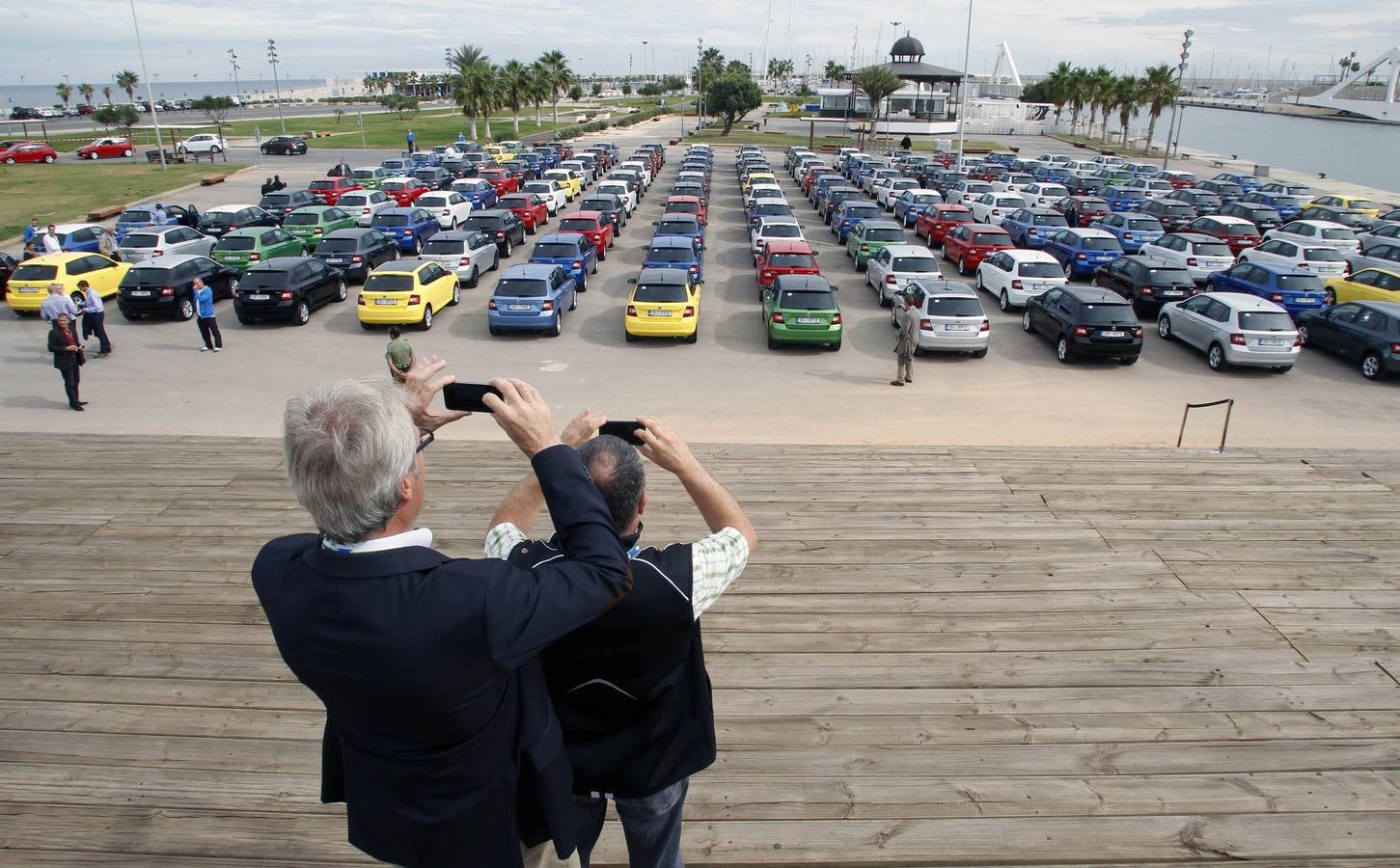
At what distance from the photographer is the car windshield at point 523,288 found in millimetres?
19484

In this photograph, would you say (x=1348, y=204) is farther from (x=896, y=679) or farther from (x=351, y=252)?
(x=896, y=679)

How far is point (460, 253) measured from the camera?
940 inches

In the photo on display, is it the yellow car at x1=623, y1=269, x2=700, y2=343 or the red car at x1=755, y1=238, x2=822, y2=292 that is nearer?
the yellow car at x1=623, y1=269, x2=700, y2=343

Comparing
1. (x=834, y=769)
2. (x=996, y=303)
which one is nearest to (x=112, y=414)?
(x=834, y=769)

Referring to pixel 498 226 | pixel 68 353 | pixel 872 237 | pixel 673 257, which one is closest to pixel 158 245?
pixel 498 226

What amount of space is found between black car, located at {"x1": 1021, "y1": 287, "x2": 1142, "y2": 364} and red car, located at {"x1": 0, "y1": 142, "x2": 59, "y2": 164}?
59.6 m

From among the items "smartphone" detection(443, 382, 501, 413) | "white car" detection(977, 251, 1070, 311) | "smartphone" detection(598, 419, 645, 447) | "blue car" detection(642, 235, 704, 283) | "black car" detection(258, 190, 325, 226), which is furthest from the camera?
"black car" detection(258, 190, 325, 226)

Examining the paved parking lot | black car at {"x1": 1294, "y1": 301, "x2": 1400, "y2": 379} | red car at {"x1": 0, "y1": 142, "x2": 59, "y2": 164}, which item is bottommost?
the paved parking lot

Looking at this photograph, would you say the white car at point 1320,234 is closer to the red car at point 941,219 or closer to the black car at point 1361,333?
the black car at point 1361,333

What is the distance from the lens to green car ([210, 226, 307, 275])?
23.7 meters

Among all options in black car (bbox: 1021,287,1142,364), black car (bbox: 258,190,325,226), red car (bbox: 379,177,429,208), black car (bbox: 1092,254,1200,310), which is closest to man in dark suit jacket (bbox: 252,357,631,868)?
black car (bbox: 1021,287,1142,364)

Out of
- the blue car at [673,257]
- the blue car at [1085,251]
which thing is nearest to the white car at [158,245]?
the blue car at [673,257]

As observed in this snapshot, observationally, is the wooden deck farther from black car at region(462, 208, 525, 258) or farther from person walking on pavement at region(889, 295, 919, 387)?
black car at region(462, 208, 525, 258)

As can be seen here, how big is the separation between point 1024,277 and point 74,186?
146ft
